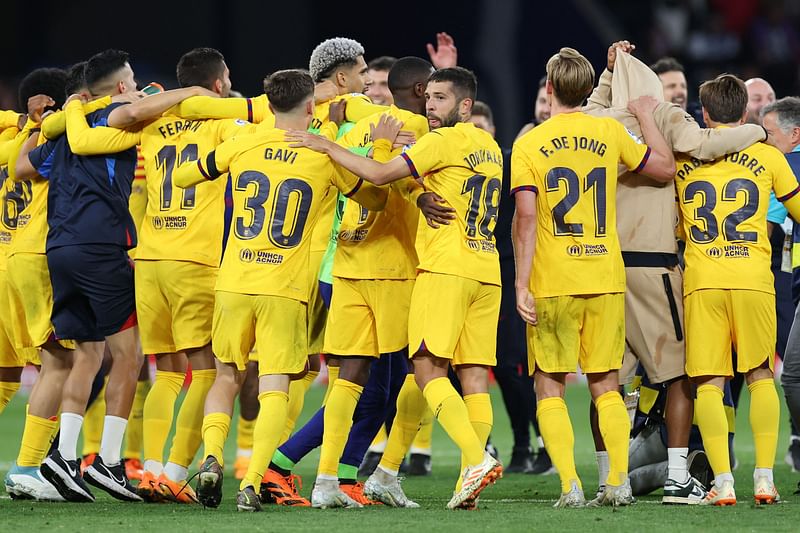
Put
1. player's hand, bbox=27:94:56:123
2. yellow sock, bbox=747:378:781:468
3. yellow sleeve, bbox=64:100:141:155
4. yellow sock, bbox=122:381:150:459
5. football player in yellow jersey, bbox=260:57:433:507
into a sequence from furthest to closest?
1. yellow sock, bbox=122:381:150:459
2. player's hand, bbox=27:94:56:123
3. yellow sleeve, bbox=64:100:141:155
4. yellow sock, bbox=747:378:781:468
5. football player in yellow jersey, bbox=260:57:433:507

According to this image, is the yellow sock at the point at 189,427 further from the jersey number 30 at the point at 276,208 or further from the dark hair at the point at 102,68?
the dark hair at the point at 102,68

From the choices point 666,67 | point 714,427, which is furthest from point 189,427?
point 666,67

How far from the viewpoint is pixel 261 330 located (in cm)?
666

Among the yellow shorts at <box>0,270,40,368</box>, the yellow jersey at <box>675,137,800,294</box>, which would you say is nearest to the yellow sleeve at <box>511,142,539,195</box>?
the yellow jersey at <box>675,137,800,294</box>

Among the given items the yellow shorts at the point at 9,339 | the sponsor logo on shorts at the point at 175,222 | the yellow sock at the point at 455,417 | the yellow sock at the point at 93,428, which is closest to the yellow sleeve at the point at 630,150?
the yellow sock at the point at 455,417

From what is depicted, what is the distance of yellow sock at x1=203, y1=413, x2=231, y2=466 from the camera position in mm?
6555

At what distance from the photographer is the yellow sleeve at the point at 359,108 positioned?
7.50 m

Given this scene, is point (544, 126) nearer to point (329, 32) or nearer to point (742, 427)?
point (742, 427)

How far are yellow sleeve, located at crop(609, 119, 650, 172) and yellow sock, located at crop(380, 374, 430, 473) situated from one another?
1690 millimetres

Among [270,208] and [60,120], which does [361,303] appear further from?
[60,120]

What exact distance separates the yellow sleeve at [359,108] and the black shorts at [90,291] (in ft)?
5.17

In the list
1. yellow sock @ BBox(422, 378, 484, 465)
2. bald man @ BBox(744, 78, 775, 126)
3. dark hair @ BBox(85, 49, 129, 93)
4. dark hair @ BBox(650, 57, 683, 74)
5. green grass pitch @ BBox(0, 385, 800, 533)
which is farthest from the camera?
dark hair @ BBox(650, 57, 683, 74)

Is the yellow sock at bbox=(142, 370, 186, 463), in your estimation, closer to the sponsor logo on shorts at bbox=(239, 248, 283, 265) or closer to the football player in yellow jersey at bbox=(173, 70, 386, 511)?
the football player in yellow jersey at bbox=(173, 70, 386, 511)

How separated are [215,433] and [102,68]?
251 cm
